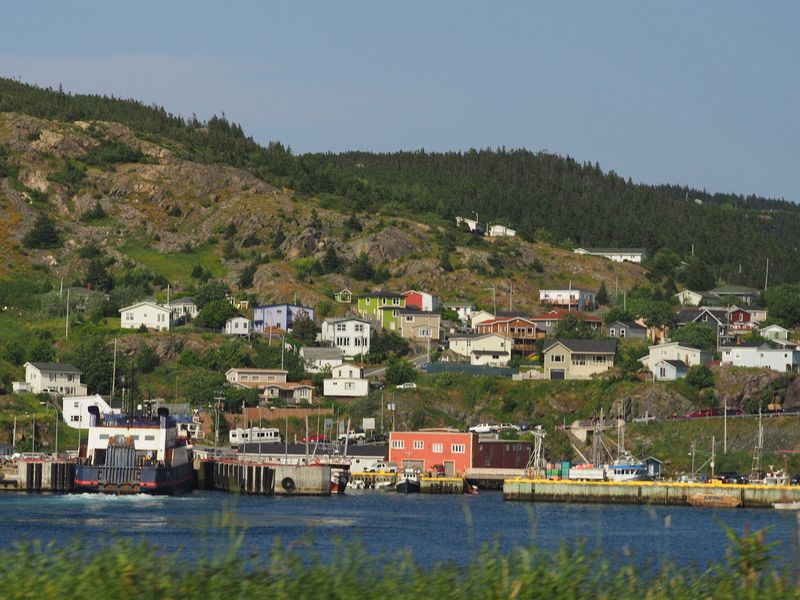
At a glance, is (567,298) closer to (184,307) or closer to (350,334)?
(350,334)

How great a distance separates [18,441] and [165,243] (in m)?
61.9

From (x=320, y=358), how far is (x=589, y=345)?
23.2 m

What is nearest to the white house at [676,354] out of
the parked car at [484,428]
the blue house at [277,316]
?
the parked car at [484,428]

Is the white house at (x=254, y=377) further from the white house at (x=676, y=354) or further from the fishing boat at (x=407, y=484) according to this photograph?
the white house at (x=676, y=354)

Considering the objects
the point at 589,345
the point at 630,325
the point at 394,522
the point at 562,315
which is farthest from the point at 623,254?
the point at 394,522

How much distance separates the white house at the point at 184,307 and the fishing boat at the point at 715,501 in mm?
63621

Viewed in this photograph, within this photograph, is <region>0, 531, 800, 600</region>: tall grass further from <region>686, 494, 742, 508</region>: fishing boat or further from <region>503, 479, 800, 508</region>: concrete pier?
<region>503, 479, 800, 508</region>: concrete pier

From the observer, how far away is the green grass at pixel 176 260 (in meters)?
158

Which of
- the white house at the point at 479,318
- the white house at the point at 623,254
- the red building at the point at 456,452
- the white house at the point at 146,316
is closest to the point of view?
the red building at the point at 456,452

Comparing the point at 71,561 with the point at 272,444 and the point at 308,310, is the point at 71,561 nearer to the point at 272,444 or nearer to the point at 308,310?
the point at 272,444

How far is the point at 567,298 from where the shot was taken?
158 meters

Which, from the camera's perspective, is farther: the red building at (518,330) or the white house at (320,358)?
the red building at (518,330)

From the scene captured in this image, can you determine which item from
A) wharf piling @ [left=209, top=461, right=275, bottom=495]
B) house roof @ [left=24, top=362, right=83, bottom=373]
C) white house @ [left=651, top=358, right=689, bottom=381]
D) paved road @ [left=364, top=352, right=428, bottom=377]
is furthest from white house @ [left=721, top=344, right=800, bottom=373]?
house roof @ [left=24, top=362, right=83, bottom=373]

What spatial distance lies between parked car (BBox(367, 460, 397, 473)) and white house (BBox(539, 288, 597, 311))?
2093 inches
